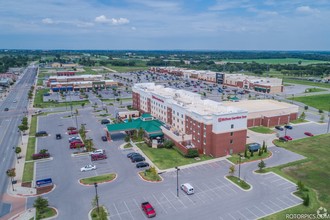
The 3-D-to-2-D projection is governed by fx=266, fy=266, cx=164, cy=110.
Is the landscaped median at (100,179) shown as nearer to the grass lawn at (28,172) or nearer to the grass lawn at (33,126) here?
the grass lawn at (28,172)

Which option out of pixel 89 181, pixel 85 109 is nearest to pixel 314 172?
pixel 89 181

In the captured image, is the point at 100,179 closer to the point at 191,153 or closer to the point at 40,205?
the point at 40,205

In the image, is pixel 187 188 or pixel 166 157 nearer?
pixel 187 188

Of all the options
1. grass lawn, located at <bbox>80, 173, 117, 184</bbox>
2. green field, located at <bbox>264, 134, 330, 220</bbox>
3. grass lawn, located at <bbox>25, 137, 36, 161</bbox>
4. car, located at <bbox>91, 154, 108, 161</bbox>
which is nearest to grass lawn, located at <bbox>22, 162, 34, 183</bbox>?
grass lawn, located at <bbox>25, 137, 36, 161</bbox>

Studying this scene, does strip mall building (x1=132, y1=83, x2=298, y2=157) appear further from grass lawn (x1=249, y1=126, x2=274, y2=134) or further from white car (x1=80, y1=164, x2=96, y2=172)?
white car (x1=80, y1=164, x2=96, y2=172)

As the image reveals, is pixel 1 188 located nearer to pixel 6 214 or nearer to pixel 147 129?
pixel 6 214

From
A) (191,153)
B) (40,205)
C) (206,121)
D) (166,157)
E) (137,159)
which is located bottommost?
(166,157)

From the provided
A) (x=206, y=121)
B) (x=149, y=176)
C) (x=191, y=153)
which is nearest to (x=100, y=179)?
(x=149, y=176)
